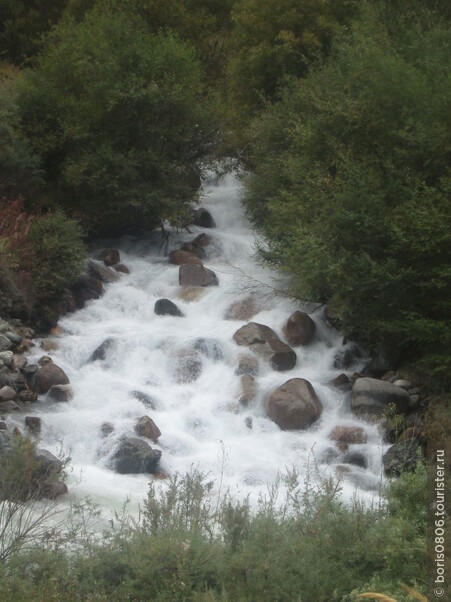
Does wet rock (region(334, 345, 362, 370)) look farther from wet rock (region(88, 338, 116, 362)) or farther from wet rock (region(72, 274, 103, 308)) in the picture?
wet rock (region(72, 274, 103, 308))

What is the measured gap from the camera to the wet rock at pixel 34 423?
12.6m

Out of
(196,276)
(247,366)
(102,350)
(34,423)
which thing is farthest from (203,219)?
(34,423)

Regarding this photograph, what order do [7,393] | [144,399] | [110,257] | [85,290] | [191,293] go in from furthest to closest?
[110,257], [191,293], [85,290], [144,399], [7,393]

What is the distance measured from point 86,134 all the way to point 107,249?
9.45 feet

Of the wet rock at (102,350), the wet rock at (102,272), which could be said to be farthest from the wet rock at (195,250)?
the wet rock at (102,350)

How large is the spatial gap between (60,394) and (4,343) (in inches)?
64.1

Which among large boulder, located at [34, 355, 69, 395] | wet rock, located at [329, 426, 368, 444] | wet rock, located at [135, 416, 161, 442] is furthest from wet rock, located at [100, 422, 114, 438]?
wet rock, located at [329, 426, 368, 444]

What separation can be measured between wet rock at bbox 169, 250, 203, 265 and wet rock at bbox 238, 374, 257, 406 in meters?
5.62

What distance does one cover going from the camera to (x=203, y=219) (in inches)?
884

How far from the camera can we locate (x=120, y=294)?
1819 cm

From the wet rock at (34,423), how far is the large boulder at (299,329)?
5.62 m

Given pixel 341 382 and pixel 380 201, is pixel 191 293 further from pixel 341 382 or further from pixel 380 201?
pixel 380 201

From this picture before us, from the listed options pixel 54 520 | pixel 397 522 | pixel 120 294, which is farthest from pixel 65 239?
pixel 397 522

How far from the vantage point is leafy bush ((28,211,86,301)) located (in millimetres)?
16953
